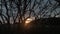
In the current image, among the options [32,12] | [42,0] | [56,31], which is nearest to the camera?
[56,31]

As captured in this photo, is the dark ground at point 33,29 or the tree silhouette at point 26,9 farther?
the tree silhouette at point 26,9

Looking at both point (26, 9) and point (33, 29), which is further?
point (26, 9)

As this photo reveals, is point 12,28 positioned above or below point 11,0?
below

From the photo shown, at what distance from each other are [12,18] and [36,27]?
7662mm

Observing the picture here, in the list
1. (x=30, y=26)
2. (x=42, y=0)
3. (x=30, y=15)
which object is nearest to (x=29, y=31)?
(x=30, y=26)

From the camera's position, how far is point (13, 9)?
11.8 metres

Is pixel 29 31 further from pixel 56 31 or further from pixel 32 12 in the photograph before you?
pixel 32 12

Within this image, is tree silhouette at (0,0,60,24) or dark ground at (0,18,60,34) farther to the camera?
tree silhouette at (0,0,60,24)

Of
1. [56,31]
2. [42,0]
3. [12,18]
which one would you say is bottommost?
[12,18]

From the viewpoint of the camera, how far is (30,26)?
19.1 ft

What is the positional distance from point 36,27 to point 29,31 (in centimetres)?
32

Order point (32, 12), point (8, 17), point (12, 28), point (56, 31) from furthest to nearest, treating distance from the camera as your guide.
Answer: point (8, 17) < point (32, 12) < point (12, 28) < point (56, 31)

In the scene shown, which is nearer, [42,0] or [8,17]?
[42,0]

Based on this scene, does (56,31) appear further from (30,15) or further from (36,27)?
(30,15)
